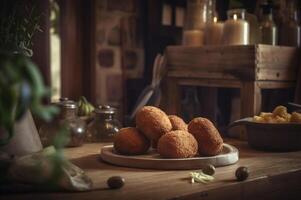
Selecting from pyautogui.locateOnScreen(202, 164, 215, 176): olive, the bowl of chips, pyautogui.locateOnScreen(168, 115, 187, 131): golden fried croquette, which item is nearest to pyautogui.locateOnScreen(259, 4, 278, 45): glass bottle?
the bowl of chips

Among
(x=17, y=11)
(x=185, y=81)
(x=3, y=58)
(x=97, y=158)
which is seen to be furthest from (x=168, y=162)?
(x=185, y=81)

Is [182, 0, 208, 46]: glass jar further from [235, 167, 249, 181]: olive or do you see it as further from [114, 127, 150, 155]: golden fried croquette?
[235, 167, 249, 181]: olive

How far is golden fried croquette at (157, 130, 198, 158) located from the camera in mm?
890

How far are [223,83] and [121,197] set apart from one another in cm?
86

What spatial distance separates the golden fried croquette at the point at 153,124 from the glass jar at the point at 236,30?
23.5 inches

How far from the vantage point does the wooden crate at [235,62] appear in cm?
137

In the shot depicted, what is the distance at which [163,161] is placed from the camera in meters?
0.87

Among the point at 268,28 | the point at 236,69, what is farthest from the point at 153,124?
the point at 268,28

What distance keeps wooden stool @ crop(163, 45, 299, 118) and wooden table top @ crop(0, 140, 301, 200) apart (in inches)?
13.6

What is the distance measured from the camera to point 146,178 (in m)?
0.80

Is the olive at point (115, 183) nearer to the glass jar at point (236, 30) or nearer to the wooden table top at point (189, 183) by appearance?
the wooden table top at point (189, 183)

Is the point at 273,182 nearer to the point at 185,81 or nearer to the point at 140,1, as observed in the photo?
the point at 185,81

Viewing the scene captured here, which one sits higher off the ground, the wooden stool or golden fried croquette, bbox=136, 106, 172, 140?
the wooden stool

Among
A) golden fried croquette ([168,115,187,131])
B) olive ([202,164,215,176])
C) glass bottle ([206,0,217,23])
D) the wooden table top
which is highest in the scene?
glass bottle ([206,0,217,23])
